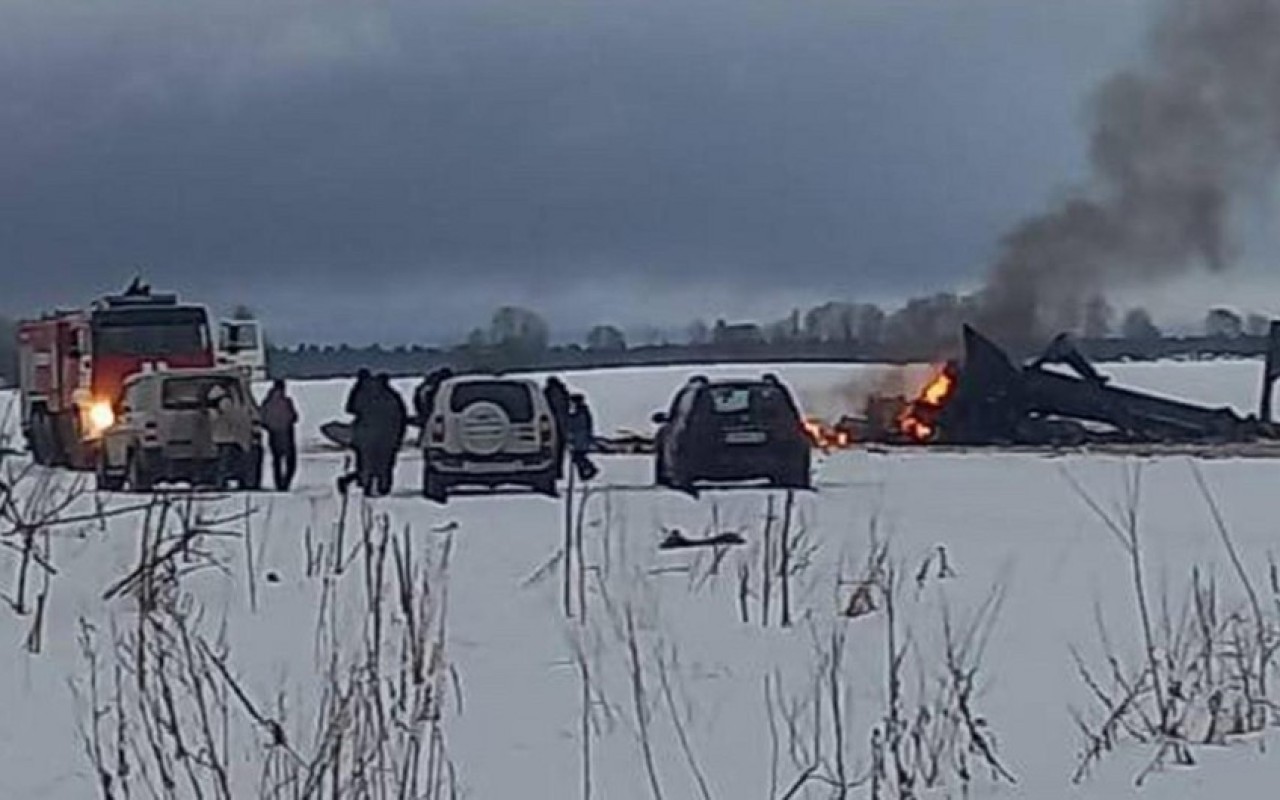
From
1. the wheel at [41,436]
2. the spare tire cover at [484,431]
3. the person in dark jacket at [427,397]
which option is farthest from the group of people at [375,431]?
the wheel at [41,436]

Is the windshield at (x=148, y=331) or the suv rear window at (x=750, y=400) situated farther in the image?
the windshield at (x=148, y=331)

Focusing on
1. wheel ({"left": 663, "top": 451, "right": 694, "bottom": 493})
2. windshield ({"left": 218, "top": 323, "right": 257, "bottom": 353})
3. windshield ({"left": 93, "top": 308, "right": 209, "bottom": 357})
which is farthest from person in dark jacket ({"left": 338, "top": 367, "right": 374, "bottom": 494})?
windshield ({"left": 218, "top": 323, "right": 257, "bottom": 353})

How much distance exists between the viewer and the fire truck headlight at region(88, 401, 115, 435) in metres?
39.1

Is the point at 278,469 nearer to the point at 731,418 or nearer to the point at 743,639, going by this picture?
the point at 731,418

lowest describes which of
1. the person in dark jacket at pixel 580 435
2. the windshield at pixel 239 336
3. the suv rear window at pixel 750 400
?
the person in dark jacket at pixel 580 435

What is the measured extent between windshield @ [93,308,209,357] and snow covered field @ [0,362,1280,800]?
12257 millimetres

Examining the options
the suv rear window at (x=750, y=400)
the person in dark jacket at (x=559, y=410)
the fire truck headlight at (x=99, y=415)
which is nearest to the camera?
the person in dark jacket at (x=559, y=410)

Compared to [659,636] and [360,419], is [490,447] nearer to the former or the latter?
[360,419]

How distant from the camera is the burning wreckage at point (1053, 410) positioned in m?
43.2

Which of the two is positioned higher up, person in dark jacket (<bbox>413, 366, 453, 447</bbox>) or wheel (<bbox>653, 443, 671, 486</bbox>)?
person in dark jacket (<bbox>413, 366, 453, 447</bbox>)

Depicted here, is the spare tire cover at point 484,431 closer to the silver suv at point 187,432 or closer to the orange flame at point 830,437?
the silver suv at point 187,432

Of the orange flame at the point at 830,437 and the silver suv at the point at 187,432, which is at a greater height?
the silver suv at the point at 187,432

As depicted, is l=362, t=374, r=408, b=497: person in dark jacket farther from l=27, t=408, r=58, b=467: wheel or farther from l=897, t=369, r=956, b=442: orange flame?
l=897, t=369, r=956, b=442: orange flame

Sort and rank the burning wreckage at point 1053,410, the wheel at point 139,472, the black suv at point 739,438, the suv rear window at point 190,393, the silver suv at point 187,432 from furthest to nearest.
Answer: the burning wreckage at point 1053,410 → the suv rear window at point 190,393 → the silver suv at point 187,432 → the wheel at point 139,472 → the black suv at point 739,438
